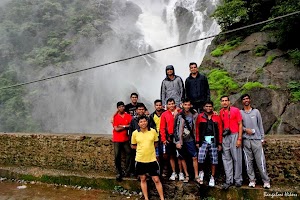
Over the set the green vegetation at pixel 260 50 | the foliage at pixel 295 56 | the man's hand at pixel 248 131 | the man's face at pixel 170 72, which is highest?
the green vegetation at pixel 260 50

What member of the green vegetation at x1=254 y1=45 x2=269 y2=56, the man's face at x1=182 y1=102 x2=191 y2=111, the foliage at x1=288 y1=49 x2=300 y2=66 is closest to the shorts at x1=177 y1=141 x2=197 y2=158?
the man's face at x1=182 y1=102 x2=191 y2=111

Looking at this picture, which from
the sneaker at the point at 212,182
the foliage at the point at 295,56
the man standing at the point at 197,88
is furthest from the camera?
the foliage at the point at 295,56

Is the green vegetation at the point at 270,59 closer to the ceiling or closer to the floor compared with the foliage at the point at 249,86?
closer to the ceiling

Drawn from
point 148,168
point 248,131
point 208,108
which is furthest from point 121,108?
point 248,131

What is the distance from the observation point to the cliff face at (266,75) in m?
8.48

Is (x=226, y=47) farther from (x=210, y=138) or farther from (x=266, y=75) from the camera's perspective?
(x=210, y=138)

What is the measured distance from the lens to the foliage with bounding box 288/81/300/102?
862cm

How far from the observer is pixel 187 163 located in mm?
4523

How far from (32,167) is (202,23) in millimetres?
20333

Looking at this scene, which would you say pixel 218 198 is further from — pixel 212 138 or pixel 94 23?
pixel 94 23

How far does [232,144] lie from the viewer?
13.4 feet

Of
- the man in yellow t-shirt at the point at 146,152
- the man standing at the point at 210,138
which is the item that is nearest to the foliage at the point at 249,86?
the man standing at the point at 210,138

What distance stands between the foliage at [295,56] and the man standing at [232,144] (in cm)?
663

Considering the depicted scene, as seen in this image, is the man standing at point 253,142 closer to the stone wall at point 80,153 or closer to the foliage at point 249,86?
the stone wall at point 80,153
